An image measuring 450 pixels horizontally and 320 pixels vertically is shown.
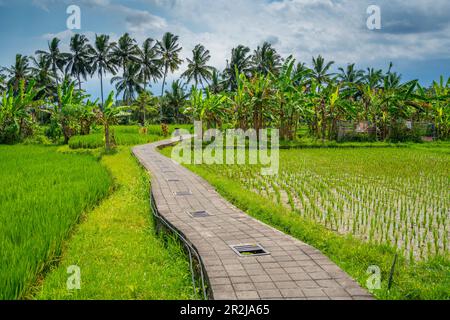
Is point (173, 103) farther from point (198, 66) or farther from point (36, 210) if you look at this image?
point (36, 210)

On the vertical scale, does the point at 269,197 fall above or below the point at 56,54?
below

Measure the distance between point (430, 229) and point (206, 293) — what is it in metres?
3.38

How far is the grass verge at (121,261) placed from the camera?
355 cm

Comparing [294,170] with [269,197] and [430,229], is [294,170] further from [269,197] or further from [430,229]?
[430,229]

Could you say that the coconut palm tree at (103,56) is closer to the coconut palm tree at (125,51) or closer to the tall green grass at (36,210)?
the coconut palm tree at (125,51)

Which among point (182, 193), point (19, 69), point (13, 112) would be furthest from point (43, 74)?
point (182, 193)

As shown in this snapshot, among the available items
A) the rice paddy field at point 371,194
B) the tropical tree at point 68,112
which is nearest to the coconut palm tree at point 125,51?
the tropical tree at point 68,112

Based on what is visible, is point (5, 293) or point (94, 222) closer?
point (5, 293)

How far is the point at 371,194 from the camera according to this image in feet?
25.1

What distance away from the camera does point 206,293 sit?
11.5 feet

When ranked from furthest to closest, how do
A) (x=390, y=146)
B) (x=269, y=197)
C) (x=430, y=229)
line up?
1. (x=390, y=146)
2. (x=269, y=197)
3. (x=430, y=229)

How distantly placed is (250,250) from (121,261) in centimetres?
134
